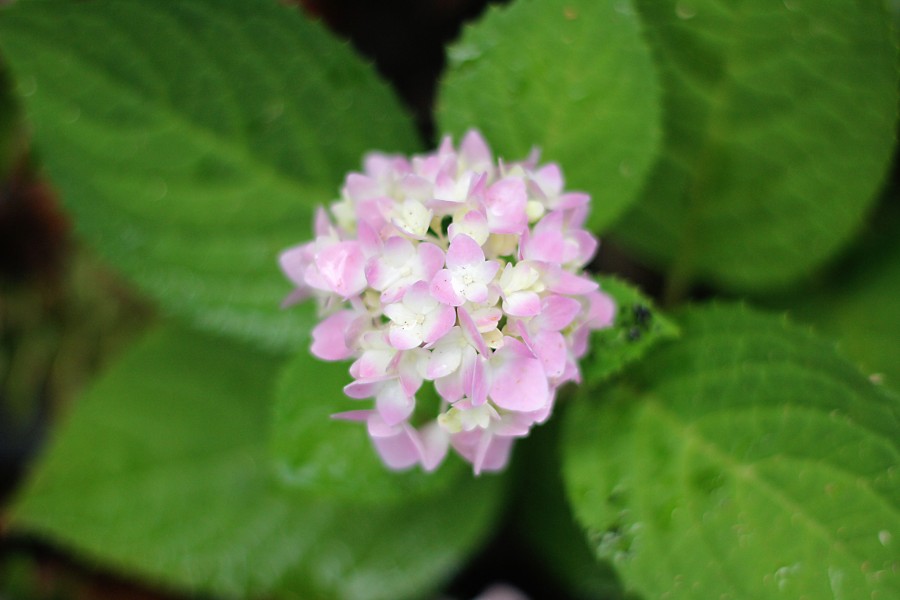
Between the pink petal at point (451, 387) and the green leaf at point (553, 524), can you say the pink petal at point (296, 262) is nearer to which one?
the pink petal at point (451, 387)

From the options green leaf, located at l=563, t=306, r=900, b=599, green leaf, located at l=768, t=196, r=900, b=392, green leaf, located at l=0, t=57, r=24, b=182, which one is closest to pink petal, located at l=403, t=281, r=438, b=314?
green leaf, located at l=563, t=306, r=900, b=599

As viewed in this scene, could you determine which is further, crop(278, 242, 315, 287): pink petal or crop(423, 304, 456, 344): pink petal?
crop(278, 242, 315, 287): pink petal

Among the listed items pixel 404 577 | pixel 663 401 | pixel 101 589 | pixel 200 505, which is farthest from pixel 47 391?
pixel 663 401

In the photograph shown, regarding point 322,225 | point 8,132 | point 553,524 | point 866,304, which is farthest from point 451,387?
point 8,132

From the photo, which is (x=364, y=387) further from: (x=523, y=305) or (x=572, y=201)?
(x=572, y=201)

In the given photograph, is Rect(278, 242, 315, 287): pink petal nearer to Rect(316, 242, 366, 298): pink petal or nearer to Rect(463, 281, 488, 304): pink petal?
Rect(316, 242, 366, 298): pink petal

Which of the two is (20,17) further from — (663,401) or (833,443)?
(833,443)

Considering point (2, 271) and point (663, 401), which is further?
point (2, 271)

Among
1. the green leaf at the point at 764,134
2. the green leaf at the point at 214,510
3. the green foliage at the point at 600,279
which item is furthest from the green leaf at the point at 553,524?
the green leaf at the point at 764,134
